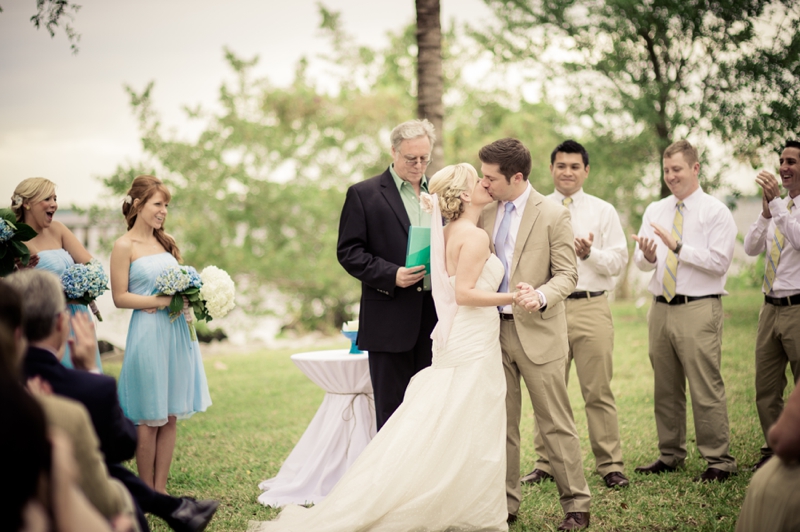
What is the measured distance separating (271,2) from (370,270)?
11.4 metres

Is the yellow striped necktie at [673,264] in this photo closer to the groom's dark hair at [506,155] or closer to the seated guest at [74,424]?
the groom's dark hair at [506,155]

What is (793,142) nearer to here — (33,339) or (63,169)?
(33,339)

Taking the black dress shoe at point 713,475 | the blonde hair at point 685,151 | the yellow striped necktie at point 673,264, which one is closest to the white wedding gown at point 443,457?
the yellow striped necktie at point 673,264

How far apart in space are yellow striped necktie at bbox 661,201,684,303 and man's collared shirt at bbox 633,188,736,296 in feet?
0.11

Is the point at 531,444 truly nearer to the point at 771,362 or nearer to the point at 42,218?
the point at 771,362

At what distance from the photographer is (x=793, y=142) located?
18.1ft

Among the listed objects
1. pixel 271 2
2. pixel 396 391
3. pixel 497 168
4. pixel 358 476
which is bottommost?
pixel 358 476

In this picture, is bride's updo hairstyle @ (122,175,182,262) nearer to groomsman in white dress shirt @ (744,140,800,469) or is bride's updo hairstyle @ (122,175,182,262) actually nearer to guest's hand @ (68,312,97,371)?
guest's hand @ (68,312,97,371)

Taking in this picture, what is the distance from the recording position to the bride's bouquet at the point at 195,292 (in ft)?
16.5

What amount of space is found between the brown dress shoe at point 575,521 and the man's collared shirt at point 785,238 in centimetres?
249

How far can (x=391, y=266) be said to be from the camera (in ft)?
16.4

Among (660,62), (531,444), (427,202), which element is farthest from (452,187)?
(660,62)

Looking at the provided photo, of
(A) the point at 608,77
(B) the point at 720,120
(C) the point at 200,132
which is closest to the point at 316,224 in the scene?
(C) the point at 200,132

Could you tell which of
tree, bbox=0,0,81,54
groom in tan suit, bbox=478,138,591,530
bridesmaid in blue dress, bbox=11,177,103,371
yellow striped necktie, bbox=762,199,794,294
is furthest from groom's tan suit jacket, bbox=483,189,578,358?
tree, bbox=0,0,81,54
